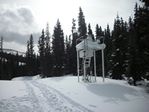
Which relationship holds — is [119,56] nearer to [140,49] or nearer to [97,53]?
[140,49]

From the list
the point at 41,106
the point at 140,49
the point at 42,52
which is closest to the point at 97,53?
the point at 42,52

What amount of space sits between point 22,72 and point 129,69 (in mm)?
54348

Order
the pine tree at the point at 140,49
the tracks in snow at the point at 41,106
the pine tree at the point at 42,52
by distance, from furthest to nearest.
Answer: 1. the pine tree at the point at 42,52
2. the pine tree at the point at 140,49
3. the tracks in snow at the point at 41,106

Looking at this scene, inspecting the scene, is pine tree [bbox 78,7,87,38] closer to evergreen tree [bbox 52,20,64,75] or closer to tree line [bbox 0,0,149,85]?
tree line [bbox 0,0,149,85]

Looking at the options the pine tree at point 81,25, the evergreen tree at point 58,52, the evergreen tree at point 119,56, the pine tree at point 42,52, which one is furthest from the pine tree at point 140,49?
the pine tree at point 42,52

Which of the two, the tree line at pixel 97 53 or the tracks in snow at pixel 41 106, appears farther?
the tree line at pixel 97 53

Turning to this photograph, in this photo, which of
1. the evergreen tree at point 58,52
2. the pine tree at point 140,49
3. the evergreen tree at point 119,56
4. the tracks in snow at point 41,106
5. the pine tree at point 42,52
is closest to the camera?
the tracks in snow at point 41,106

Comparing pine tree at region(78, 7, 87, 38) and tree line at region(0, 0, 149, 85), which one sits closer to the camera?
tree line at region(0, 0, 149, 85)

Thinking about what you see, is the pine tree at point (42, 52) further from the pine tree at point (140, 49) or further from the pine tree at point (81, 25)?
the pine tree at point (140, 49)

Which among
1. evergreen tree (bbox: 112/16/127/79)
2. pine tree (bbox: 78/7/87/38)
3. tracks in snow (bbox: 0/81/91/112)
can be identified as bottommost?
tracks in snow (bbox: 0/81/91/112)

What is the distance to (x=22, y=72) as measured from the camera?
7175cm

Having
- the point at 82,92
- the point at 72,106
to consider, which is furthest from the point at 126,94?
the point at 72,106

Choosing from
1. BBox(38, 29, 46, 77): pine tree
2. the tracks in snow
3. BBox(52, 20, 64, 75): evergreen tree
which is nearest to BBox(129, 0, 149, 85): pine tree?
the tracks in snow

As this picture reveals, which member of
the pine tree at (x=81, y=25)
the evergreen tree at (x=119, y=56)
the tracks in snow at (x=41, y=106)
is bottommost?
the tracks in snow at (x=41, y=106)
